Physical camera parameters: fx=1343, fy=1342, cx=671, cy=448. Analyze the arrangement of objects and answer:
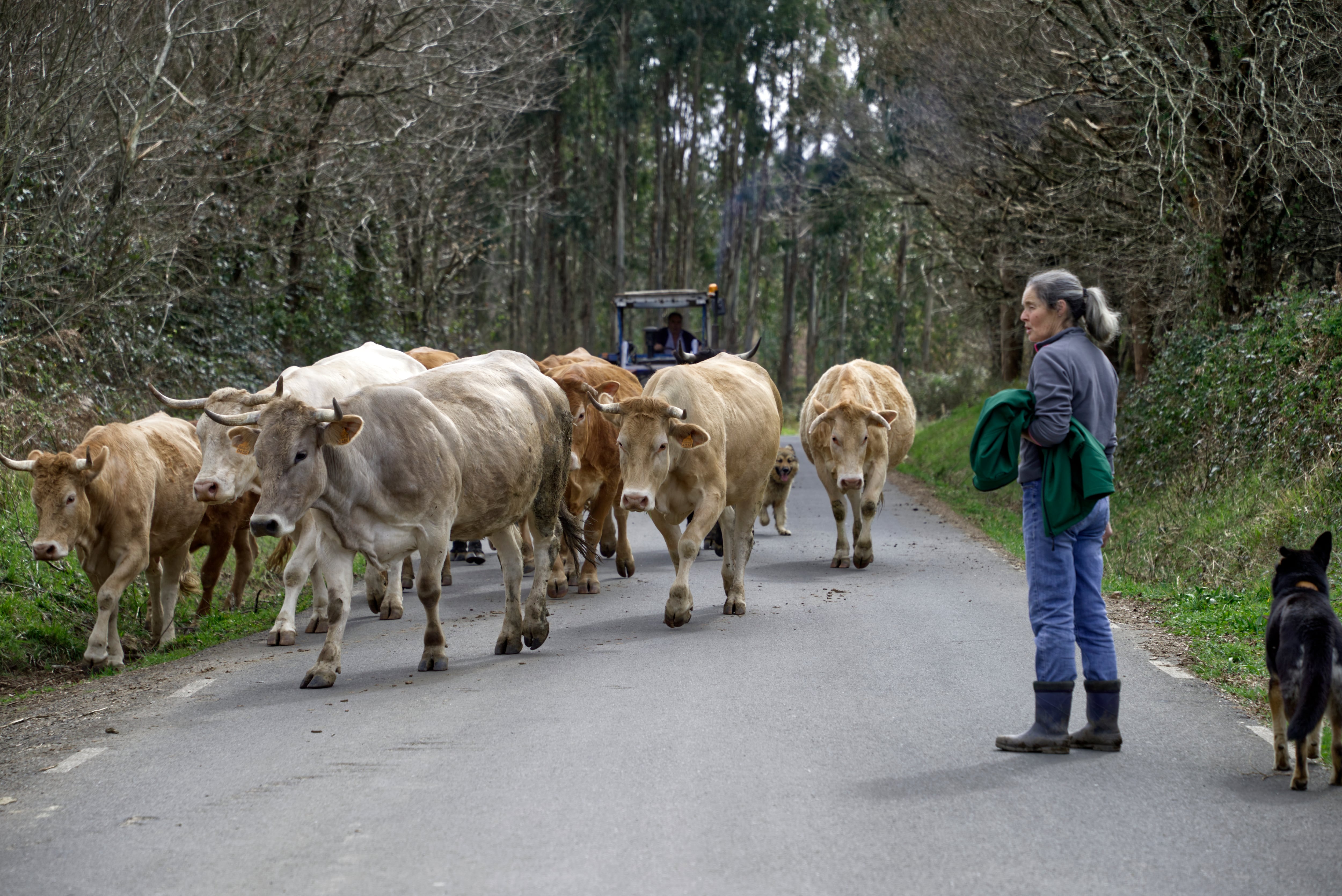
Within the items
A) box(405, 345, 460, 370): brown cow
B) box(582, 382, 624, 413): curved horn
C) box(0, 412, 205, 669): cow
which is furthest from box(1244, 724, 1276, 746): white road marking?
box(405, 345, 460, 370): brown cow

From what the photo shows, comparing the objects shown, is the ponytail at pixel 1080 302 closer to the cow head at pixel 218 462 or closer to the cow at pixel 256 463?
the cow at pixel 256 463

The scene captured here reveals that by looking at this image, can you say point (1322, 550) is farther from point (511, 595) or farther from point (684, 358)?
point (684, 358)

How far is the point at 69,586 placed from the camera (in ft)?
33.7

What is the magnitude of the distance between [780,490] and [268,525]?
9.12 meters

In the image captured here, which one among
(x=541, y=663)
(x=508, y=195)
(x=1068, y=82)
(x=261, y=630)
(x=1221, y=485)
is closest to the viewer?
(x=541, y=663)

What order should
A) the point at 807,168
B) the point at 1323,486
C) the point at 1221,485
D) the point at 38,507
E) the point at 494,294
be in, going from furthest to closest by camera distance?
the point at 494,294 → the point at 807,168 → the point at 1221,485 → the point at 1323,486 → the point at 38,507

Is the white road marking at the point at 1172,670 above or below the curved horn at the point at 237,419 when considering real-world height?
below

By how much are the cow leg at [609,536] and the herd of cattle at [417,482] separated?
0.55 metres

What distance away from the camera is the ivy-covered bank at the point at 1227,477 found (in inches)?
372

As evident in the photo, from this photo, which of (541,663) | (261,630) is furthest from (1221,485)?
(261,630)

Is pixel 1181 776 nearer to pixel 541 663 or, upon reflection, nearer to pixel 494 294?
pixel 541 663

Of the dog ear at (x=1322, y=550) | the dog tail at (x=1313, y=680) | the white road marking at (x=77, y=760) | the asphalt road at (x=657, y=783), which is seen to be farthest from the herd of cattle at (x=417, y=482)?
the dog tail at (x=1313, y=680)

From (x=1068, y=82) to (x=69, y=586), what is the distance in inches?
513

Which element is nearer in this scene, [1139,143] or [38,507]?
[38,507]
